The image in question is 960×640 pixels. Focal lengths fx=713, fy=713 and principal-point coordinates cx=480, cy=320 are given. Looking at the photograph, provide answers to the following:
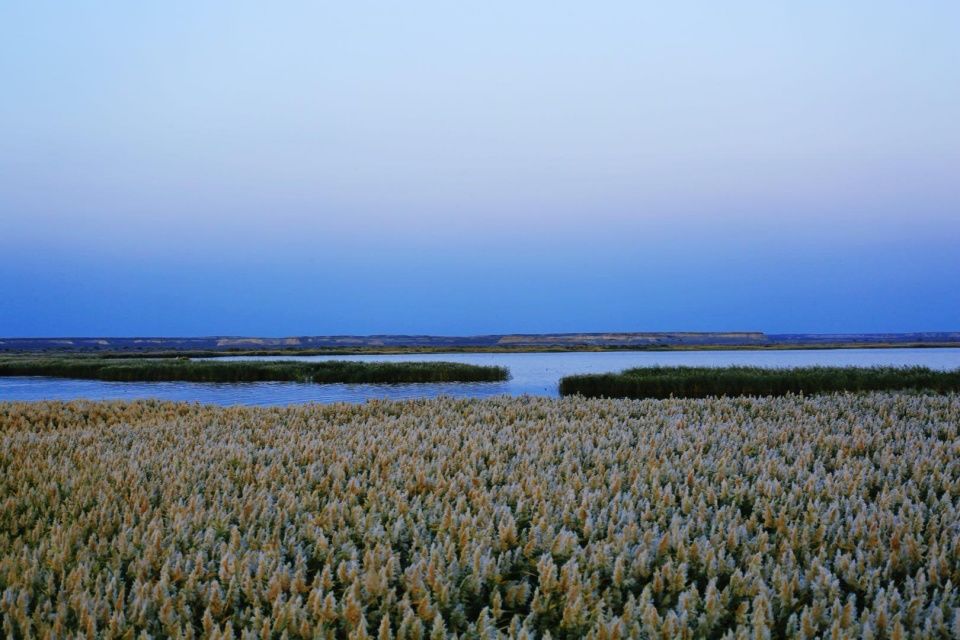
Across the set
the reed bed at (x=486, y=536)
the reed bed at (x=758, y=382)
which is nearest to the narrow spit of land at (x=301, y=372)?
the reed bed at (x=758, y=382)

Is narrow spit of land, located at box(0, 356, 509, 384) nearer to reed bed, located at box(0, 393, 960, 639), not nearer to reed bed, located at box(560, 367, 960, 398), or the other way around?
reed bed, located at box(560, 367, 960, 398)

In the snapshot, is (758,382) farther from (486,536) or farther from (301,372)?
(301,372)

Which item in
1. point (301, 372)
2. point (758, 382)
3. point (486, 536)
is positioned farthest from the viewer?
point (301, 372)

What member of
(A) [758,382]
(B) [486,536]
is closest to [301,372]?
(A) [758,382]

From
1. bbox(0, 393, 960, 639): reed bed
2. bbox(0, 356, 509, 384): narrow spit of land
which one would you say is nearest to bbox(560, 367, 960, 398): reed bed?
bbox(0, 356, 509, 384): narrow spit of land

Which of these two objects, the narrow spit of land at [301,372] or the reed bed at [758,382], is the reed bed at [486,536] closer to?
the reed bed at [758,382]

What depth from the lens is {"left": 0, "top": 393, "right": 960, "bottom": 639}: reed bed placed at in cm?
346

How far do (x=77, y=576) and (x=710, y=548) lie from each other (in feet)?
11.3

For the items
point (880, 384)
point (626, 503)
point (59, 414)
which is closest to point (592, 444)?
point (626, 503)

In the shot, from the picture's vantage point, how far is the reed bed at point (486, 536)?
346 centimetres

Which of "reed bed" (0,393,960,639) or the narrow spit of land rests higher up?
"reed bed" (0,393,960,639)

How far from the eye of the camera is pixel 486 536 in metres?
4.30

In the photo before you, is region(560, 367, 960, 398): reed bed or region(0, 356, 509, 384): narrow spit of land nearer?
region(560, 367, 960, 398): reed bed

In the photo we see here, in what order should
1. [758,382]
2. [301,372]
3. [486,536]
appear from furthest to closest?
[301,372]
[758,382]
[486,536]
